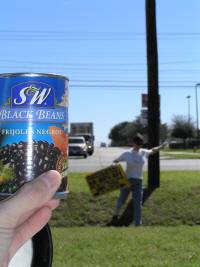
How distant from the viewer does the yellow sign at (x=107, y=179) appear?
12102 millimetres

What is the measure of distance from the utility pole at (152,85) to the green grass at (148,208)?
486mm

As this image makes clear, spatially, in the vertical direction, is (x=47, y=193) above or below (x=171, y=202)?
above

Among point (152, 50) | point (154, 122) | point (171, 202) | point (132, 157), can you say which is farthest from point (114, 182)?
point (152, 50)

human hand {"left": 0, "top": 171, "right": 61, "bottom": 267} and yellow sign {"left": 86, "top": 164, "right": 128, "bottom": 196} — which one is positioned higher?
human hand {"left": 0, "top": 171, "right": 61, "bottom": 267}

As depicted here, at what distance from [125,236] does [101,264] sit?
1.91m

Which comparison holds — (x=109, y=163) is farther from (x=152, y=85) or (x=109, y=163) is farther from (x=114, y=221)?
(x=114, y=221)

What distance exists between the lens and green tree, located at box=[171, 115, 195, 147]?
4031 inches

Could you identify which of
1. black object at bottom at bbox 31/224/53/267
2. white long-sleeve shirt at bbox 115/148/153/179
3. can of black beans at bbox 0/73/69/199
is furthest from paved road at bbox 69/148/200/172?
can of black beans at bbox 0/73/69/199

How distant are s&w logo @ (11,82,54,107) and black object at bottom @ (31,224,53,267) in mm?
1012

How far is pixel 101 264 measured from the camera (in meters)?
6.80

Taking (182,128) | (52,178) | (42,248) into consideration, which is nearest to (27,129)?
(52,178)

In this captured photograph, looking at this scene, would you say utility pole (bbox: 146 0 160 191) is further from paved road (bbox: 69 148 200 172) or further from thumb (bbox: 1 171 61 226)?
thumb (bbox: 1 171 61 226)

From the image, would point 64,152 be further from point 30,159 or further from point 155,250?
point 155,250

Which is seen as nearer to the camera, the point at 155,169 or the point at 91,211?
the point at 91,211
